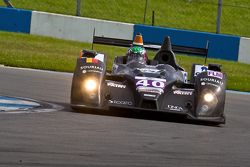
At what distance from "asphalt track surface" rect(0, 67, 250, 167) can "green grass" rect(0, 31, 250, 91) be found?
6032mm

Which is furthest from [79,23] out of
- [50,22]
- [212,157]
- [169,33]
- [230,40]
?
[212,157]

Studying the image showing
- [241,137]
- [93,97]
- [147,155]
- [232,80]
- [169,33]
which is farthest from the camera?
[169,33]

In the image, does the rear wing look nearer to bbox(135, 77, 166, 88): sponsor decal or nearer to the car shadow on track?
the car shadow on track

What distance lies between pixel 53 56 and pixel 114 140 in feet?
39.2

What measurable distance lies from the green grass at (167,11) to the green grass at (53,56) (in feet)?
8.14

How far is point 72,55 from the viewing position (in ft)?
70.9

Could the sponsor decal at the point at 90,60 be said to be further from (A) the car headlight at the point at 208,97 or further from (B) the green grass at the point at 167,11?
(B) the green grass at the point at 167,11

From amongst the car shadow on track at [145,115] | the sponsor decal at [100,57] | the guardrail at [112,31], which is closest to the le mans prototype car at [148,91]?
the car shadow on track at [145,115]

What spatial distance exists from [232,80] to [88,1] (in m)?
8.12

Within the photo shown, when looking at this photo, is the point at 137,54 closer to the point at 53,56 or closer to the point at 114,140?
the point at 114,140

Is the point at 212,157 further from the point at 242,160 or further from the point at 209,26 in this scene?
the point at 209,26

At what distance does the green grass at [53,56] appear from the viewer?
19.2 m

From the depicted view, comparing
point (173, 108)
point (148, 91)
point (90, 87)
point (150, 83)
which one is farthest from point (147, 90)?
point (90, 87)

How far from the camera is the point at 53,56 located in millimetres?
20969
